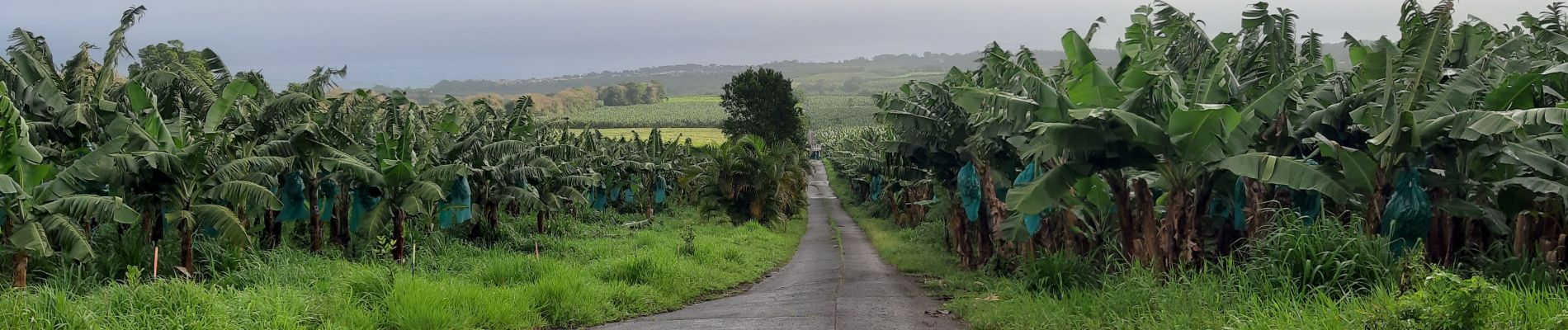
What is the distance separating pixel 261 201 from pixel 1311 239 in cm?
995

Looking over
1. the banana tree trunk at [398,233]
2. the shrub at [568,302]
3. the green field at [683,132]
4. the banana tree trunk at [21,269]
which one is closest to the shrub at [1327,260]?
the shrub at [568,302]

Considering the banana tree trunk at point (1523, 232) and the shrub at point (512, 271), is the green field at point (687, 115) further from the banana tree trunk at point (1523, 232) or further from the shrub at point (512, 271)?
the banana tree trunk at point (1523, 232)

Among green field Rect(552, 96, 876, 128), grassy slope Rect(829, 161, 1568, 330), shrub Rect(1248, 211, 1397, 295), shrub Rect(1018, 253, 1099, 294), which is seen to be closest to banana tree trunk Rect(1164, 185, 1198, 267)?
grassy slope Rect(829, 161, 1568, 330)

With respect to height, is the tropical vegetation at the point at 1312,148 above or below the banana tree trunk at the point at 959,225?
above

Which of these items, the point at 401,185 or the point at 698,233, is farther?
Result: the point at 698,233

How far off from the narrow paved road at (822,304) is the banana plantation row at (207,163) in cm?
414

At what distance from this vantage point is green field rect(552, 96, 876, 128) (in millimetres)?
102375

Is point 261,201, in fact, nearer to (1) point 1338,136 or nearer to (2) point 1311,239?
(2) point 1311,239

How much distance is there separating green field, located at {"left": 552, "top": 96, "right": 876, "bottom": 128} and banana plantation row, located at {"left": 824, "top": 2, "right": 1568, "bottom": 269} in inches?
3185

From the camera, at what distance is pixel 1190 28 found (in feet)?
36.7

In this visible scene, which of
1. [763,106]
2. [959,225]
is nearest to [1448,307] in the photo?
[959,225]

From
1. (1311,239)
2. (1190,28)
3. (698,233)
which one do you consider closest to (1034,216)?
(1190,28)

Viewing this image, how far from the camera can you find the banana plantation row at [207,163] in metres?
9.47

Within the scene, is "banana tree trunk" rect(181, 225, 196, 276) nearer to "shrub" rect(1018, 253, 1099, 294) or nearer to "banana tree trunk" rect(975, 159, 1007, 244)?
"shrub" rect(1018, 253, 1099, 294)
